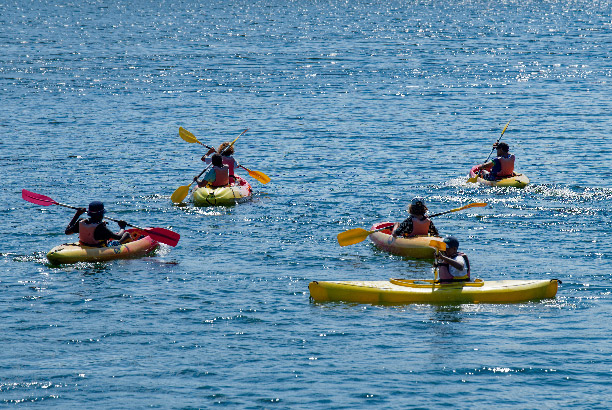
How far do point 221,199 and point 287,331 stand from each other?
9.76 meters

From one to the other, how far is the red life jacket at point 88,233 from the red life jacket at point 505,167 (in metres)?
12.7

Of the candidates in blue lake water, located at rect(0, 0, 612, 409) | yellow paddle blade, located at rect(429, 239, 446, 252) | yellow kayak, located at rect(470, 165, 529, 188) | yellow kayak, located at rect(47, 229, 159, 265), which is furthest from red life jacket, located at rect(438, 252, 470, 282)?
yellow kayak, located at rect(470, 165, 529, 188)

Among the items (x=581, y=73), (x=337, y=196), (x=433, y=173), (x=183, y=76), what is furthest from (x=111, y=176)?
(x=581, y=73)

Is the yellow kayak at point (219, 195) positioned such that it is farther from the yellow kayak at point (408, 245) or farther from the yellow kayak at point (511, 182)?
the yellow kayak at point (511, 182)

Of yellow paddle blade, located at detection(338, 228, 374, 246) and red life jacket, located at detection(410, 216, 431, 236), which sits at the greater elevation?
red life jacket, located at detection(410, 216, 431, 236)

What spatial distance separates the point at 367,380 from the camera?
52.0ft

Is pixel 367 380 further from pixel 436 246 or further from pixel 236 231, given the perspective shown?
pixel 236 231

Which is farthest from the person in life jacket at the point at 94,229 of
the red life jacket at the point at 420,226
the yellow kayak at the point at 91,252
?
the red life jacket at the point at 420,226

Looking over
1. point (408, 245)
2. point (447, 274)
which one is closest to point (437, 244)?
point (408, 245)

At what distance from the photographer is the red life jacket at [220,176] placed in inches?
1084

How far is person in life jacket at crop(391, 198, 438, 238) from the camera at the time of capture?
22141mm

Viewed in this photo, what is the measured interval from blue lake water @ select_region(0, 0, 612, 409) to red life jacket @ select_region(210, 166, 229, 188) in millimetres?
1124

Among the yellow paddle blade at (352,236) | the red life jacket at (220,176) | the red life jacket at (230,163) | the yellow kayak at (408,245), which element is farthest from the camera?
the red life jacket at (230,163)

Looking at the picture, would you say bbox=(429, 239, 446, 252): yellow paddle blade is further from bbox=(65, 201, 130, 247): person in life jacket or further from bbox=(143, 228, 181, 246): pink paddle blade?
bbox=(65, 201, 130, 247): person in life jacket
